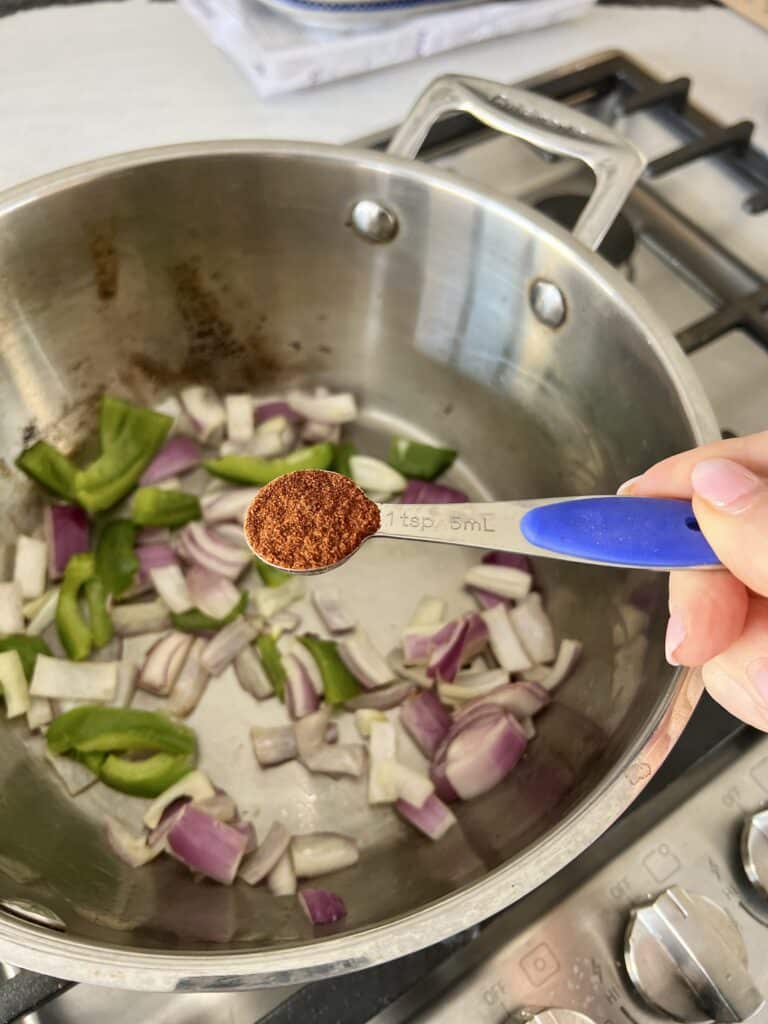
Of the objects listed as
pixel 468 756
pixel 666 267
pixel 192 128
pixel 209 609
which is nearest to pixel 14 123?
pixel 192 128

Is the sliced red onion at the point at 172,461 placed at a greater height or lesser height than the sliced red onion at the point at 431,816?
lesser

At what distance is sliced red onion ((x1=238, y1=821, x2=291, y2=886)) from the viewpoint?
2.11 ft

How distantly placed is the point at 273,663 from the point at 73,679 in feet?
0.52

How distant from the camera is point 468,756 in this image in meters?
0.69

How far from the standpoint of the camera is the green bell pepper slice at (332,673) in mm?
746

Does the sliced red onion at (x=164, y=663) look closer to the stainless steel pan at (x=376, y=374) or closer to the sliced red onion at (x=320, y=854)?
the stainless steel pan at (x=376, y=374)

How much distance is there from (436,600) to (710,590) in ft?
1.15

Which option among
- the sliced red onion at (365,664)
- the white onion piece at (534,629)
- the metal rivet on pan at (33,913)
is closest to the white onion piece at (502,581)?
the white onion piece at (534,629)

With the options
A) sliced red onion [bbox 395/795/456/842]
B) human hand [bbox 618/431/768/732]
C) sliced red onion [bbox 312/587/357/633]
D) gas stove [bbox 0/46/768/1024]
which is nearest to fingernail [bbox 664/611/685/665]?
human hand [bbox 618/431/768/732]

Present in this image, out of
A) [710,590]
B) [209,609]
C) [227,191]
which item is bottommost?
[209,609]

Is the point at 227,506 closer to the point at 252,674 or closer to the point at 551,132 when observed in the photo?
the point at 252,674

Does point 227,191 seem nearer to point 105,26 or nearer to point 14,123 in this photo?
point 14,123

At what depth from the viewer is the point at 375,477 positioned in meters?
0.87

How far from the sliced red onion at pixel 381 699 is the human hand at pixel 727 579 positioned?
29 cm
